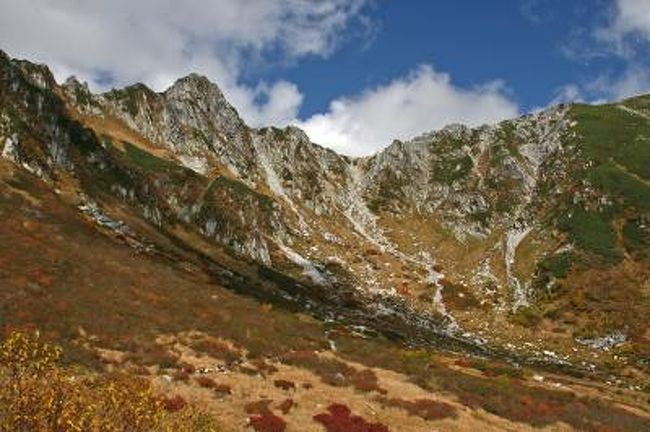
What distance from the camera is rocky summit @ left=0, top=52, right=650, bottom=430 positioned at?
146 feet

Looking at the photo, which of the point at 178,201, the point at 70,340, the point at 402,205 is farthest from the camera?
the point at 402,205

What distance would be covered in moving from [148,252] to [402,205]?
117 metres

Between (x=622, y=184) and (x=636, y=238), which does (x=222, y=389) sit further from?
(x=622, y=184)

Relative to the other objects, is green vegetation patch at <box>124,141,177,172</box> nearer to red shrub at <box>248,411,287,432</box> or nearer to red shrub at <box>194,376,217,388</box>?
red shrub at <box>194,376,217,388</box>

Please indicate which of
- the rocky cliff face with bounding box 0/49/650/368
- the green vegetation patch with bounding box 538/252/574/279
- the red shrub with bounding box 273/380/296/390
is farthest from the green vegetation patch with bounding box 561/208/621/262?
the red shrub with bounding box 273/380/296/390

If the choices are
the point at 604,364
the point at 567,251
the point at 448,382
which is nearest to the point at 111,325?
the point at 448,382

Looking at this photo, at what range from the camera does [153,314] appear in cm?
5028

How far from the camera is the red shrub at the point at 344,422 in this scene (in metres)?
33.6

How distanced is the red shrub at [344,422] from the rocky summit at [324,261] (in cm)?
38

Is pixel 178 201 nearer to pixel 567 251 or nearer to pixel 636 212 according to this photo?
pixel 567 251

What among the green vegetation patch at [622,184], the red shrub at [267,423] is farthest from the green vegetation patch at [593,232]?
the red shrub at [267,423]

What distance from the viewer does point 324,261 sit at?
13600 centimetres

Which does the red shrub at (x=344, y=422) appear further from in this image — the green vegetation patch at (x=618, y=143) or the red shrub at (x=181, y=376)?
the green vegetation patch at (x=618, y=143)

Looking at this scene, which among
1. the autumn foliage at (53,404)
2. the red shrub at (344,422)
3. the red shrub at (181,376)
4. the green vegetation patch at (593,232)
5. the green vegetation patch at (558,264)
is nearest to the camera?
the autumn foliage at (53,404)
